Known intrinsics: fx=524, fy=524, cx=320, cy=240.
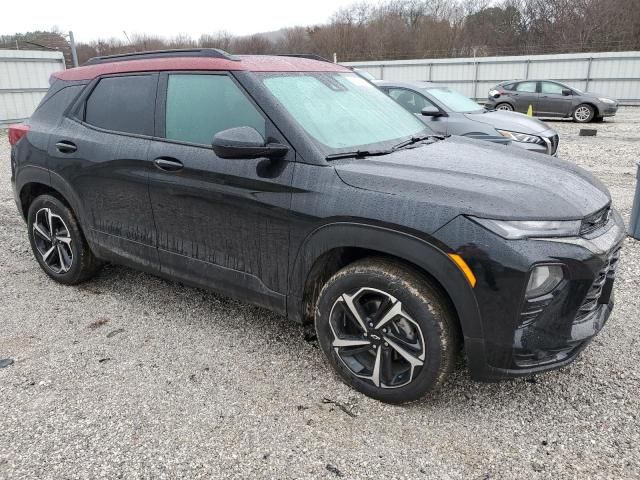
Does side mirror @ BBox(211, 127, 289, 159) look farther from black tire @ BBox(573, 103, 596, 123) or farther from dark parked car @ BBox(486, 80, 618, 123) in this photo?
black tire @ BBox(573, 103, 596, 123)

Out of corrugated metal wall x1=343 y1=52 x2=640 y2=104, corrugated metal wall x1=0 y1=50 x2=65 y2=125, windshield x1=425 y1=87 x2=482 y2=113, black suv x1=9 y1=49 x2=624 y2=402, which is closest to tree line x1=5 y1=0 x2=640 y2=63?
corrugated metal wall x1=343 y1=52 x2=640 y2=104

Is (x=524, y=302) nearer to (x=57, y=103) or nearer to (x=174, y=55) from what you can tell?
(x=174, y=55)

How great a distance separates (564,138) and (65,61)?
53.0ft

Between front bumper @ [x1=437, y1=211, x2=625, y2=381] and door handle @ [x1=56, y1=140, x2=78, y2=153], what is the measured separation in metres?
2.90

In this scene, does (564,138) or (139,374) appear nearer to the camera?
(139,374)

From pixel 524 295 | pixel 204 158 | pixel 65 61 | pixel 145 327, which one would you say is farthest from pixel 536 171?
pixel 65 61

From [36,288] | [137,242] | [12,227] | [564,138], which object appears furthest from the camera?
[564,138]

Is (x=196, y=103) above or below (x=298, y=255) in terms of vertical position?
above

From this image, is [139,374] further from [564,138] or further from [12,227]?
[564,138]

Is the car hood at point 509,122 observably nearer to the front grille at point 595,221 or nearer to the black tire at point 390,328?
the front grille at point 595,221

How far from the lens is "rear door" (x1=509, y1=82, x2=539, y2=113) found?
17062mm

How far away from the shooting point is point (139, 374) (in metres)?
3.13

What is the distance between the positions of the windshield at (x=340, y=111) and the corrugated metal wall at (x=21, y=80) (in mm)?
16359

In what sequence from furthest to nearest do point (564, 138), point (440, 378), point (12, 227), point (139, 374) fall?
point (564, 138), point (12, 227), point (139, 374), point (440, 378)
